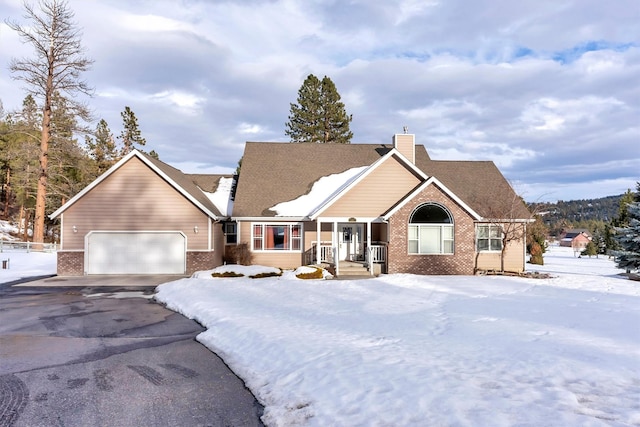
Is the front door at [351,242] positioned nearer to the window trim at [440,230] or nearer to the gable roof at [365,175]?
the gable roof at [365,175]

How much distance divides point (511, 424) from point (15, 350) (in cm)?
822

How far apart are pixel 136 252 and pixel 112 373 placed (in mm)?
14472

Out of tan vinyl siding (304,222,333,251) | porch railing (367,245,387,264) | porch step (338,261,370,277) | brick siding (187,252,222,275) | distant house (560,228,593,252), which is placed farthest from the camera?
distant house (560,228,593,252)

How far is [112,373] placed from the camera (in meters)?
6.22

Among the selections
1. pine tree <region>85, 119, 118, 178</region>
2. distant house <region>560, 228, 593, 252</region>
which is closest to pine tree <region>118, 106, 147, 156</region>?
pine tree <region>85, 119, 118, 178</region>

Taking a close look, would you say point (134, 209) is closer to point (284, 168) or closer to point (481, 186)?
point (284, 168)

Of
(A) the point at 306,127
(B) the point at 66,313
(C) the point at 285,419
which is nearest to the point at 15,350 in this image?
(B) the point at 66,313

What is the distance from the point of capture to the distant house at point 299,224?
1905 centimetres

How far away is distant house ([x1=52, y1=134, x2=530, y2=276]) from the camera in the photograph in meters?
19.0

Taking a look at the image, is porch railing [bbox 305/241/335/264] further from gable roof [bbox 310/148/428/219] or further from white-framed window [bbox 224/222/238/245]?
white-framed window [bbox 224/222/238/245]

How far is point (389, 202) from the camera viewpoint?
2012 cm

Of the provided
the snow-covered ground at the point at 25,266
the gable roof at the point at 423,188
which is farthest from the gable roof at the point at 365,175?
the snow-covered ground at the point at 25,266

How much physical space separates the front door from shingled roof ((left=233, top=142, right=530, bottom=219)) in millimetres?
3194

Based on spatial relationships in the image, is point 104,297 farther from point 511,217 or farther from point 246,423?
point 511,217
